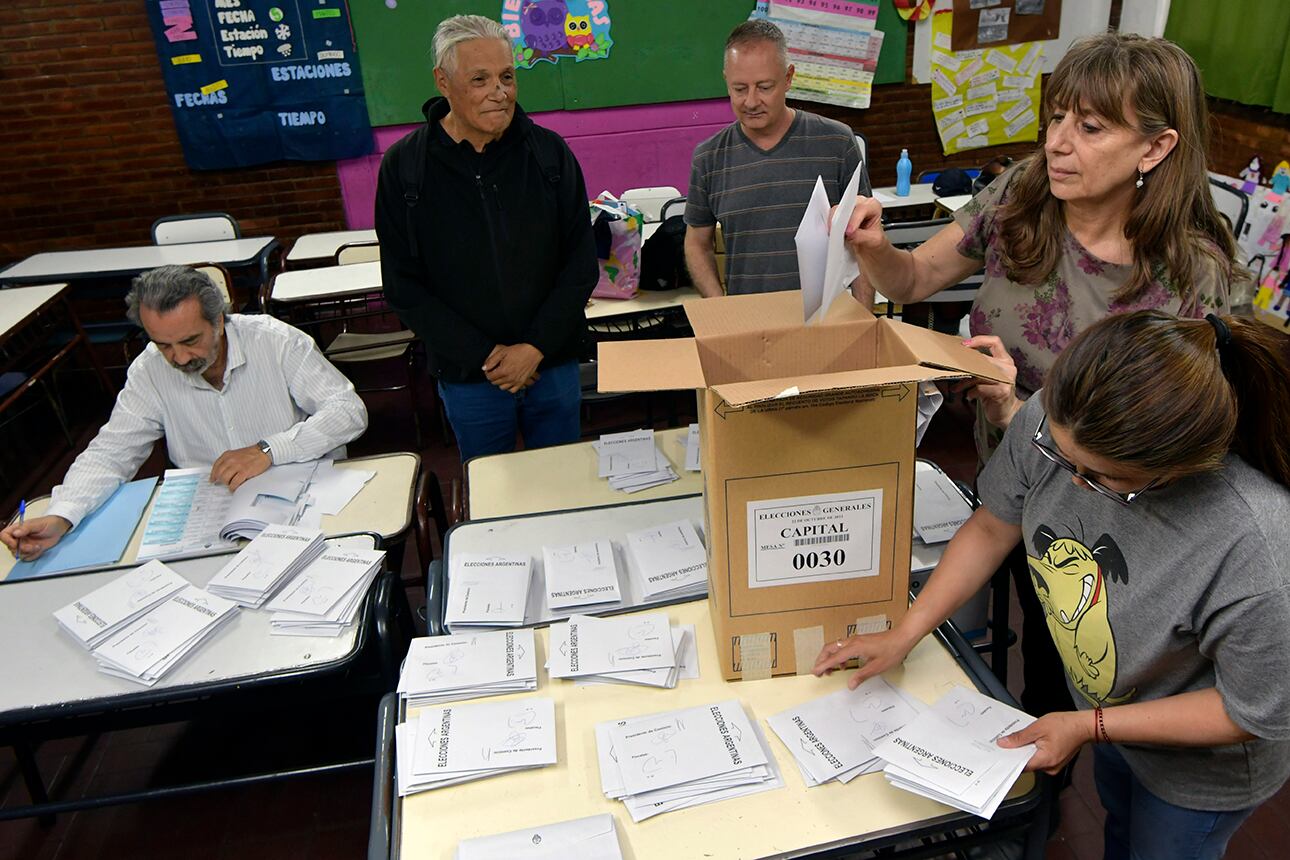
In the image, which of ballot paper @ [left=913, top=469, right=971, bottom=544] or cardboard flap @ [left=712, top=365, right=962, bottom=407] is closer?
cardboard flap @ [left=712, top=365, right=962, bottom=407]

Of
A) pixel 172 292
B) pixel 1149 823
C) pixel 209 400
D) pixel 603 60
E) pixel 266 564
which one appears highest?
pixel 603 60

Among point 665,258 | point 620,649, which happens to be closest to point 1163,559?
point 620,649

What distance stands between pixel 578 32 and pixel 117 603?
178 inches

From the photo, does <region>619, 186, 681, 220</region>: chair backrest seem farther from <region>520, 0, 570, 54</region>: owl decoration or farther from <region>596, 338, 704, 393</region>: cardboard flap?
<region>596, 338, 704, 393</region>: cardboard flap

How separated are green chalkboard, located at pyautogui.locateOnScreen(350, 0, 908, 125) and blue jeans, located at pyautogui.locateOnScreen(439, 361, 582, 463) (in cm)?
344

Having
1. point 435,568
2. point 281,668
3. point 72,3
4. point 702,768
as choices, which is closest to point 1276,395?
point 702,768

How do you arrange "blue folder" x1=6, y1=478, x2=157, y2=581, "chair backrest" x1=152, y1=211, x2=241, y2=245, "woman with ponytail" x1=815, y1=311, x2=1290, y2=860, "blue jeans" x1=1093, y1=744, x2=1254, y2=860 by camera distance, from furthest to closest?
"chair backrest" x1=152, y1=211, x2=241, y2=245 → "blue folder" x1=6, y1=478, x2=157, y2=581 → "blue jeans" x1=1093, y1=744, x2=1254, y2=860 → "woman with ponytail" x1=815, y1=311, x2=1290, y2=860

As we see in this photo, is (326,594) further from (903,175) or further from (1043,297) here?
(903,175)

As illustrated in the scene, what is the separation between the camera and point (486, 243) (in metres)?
2.32

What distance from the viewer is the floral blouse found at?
149 cm

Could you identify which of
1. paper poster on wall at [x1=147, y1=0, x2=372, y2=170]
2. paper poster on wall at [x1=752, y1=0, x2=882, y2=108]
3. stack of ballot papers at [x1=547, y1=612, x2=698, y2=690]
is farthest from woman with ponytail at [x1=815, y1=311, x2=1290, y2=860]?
paper poster on wall at [x1=147, y1=0, x2=372, y2=170]

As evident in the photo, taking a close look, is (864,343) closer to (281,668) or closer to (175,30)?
(281,668)

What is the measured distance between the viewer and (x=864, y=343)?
4.48ft

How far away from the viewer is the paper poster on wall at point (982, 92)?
574cm
